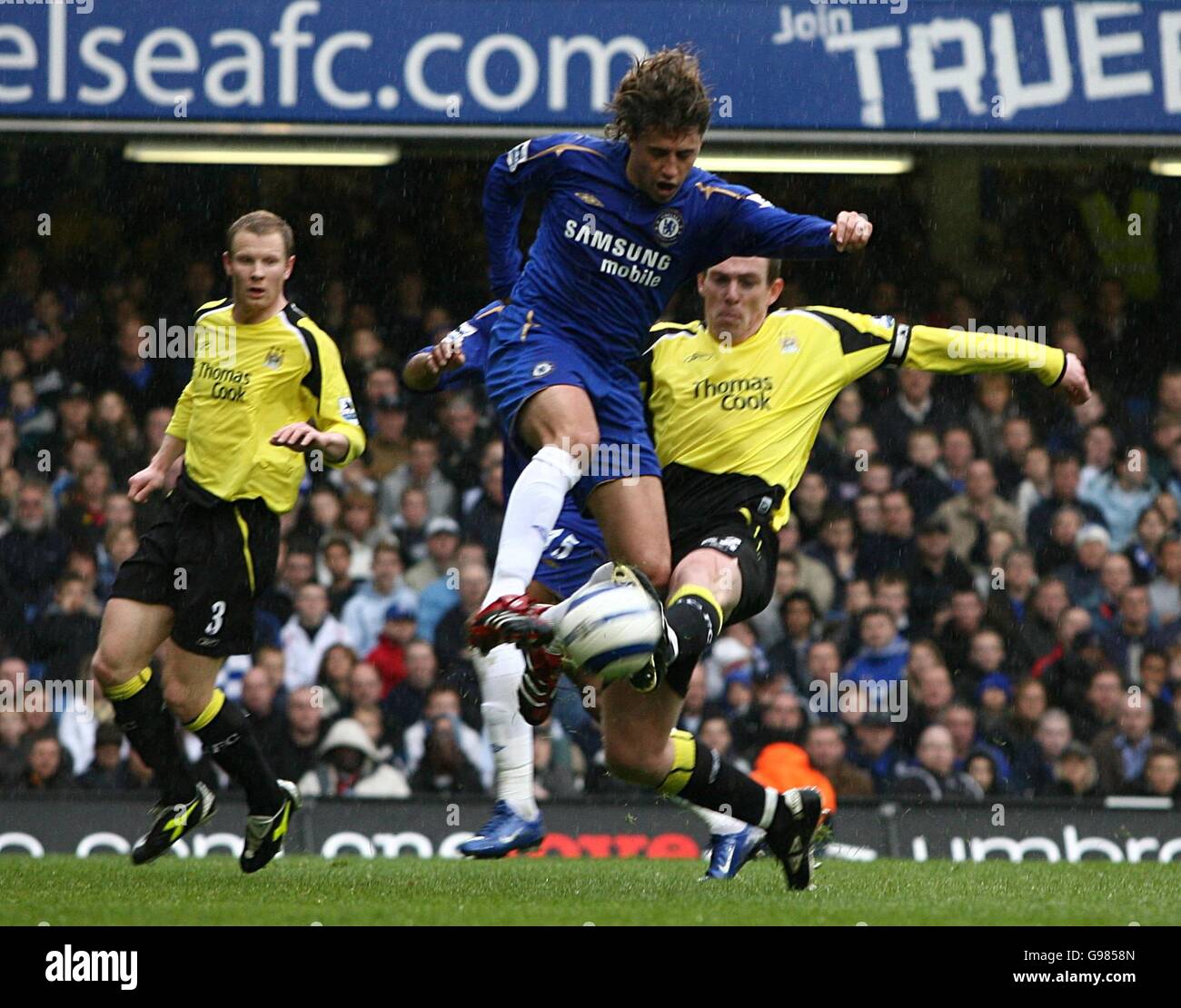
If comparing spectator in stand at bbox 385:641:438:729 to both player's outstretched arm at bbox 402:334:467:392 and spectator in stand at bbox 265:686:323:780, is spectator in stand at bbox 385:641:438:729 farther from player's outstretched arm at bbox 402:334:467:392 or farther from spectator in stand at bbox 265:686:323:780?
player's outstretched arm at bbox 402:334:467:392

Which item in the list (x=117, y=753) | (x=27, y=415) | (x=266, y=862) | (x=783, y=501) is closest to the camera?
(x=783, y=501)

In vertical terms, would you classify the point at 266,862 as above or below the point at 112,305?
below

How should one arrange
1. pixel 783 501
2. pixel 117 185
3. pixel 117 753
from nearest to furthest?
pixel 783 501 → pixel 117 753 → pixel 117 185

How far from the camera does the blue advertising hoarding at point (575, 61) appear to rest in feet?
31.7

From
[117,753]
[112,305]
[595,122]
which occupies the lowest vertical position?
[117,753]

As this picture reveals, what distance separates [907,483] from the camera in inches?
434

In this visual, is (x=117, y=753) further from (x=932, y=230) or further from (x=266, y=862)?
(x=932, y=230)

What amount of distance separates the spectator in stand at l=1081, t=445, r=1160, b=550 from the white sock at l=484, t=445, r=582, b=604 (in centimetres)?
664

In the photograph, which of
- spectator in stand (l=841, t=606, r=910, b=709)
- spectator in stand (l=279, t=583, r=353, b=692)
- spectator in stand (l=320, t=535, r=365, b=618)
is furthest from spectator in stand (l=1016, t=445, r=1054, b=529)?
spectator in stand (l=279, t=583, r=353, b=692)

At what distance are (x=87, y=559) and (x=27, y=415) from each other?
49.6 inches

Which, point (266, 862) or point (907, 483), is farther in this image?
point (907, 483)

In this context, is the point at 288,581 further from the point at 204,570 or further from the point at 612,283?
the point at 612,283

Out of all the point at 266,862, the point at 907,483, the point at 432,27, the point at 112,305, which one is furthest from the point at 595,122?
the point at 266,862

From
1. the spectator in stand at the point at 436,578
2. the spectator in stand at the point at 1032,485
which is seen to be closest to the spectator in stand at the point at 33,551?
the spectator in stand at the point at 436,578
